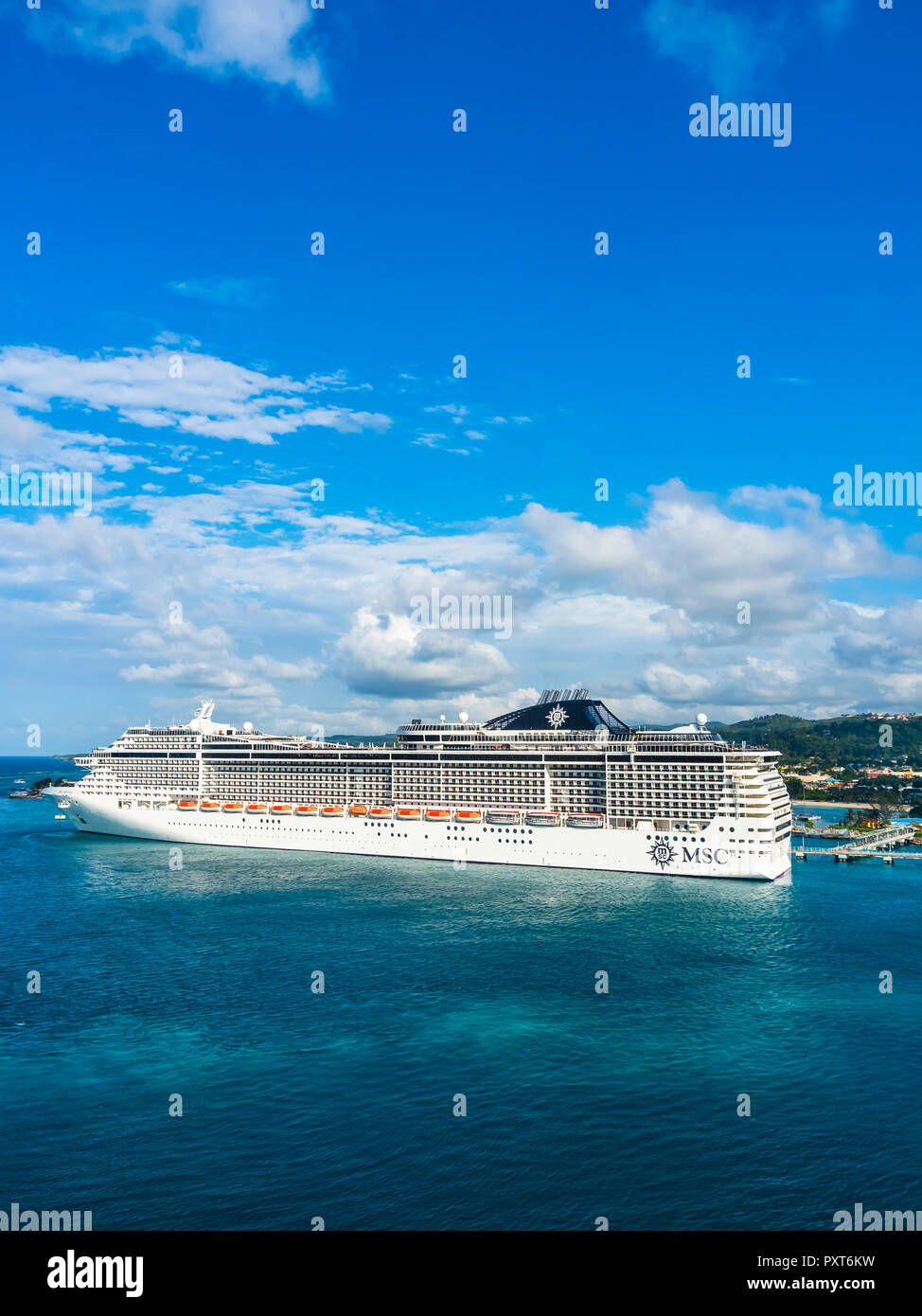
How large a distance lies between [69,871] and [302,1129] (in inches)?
1998

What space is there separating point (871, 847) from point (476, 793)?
145 ft

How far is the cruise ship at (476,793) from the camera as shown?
60312 millimetres

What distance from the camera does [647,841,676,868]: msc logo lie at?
198ft

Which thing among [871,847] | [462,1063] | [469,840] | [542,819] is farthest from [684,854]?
[462,1063]

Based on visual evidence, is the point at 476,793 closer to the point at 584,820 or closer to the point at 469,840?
the point at 469,840

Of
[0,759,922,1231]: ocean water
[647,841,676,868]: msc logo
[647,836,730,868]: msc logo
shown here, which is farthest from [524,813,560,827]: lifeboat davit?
[0,759,922,1231]: ocean water

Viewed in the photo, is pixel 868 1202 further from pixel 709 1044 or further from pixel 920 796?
pixel 920 796

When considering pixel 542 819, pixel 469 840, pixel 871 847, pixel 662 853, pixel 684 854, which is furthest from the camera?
pixel 871 847

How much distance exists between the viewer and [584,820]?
216 ft

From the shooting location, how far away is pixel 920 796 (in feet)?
441

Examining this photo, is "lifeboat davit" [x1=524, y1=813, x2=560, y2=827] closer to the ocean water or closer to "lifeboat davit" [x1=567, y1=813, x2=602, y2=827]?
"lifeboat davit" [x1=567, y1=813, x2=602, y2=827]

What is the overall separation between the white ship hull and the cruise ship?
122 mm
